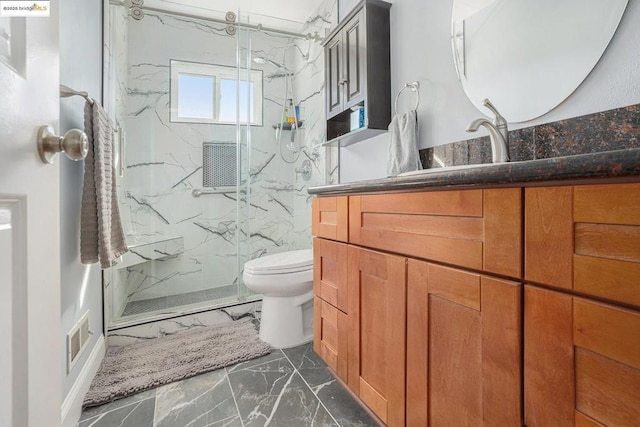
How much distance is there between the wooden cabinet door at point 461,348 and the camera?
0.62m

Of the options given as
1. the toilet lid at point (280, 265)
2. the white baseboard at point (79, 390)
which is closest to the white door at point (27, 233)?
the white baseboard at point (79, 390)

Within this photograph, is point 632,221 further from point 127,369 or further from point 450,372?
point 127,369

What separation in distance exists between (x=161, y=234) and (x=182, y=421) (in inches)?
65.2

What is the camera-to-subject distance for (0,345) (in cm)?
39

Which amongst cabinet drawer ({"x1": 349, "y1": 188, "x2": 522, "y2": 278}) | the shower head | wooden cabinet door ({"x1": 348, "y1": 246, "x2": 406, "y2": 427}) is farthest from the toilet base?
the shower head

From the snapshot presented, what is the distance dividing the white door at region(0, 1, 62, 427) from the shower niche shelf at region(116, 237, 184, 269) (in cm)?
188

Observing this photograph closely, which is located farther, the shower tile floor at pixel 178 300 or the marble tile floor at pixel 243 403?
the shower tile floor at pixel 178 300

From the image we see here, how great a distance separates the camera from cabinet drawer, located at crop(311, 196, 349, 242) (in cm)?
119

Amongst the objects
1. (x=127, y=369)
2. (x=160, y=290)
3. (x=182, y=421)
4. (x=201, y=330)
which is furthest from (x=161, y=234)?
(x=182, y=421)

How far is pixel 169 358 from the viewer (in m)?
1.73

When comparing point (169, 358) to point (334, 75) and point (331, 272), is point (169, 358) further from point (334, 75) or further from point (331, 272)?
point (334, 75)

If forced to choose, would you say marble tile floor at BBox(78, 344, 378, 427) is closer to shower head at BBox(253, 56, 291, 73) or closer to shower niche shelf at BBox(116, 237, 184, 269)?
shower niche shelf at BBox(116, 237, 184, 269)

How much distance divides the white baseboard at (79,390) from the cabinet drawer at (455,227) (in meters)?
1.29

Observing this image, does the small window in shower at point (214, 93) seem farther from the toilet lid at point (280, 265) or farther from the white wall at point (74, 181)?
the toilet lid at point (280, 265)
